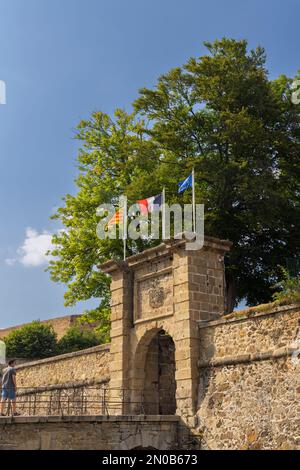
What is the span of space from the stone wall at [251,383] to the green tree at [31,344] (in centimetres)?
2517

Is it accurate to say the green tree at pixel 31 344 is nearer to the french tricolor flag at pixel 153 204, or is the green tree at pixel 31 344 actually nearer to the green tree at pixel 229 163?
the green tree at pixel 229 163

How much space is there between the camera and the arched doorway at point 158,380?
57.1 feet

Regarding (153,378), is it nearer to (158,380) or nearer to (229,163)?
(158,380)

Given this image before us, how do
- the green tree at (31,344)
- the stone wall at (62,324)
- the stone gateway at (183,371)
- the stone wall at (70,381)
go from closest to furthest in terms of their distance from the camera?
1. the stone gateway at (183,371)
2. the stone wall at (70,381)
3. the green tree at (31,344)
4. the stone wall at (62,324)

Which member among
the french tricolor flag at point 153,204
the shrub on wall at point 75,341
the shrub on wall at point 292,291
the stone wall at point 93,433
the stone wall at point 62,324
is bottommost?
the stone wall at point 93,433

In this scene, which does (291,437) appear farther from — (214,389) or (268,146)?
(268,146)

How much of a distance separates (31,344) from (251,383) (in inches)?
1061

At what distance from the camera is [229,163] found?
2289cm

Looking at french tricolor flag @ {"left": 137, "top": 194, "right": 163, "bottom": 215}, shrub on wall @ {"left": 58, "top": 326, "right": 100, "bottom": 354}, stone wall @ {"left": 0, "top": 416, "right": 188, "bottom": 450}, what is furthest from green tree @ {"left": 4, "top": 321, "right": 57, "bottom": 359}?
stone wall @ {"left": 0, "top": 416, "right": 188, "bottom": 450}

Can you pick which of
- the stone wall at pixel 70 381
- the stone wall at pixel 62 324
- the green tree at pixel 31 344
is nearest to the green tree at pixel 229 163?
the stone wall at pixel 70 381

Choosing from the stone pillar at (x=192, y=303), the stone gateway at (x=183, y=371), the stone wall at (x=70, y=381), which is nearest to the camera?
the stone gateway at (x=183, y=371)

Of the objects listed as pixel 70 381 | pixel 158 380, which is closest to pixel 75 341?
pixel 70 381
